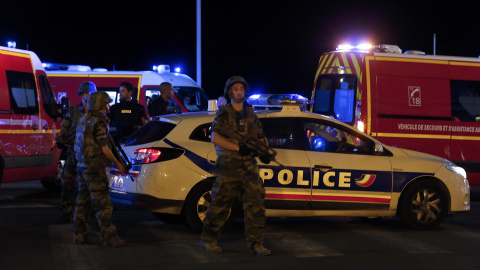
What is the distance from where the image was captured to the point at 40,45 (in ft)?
136

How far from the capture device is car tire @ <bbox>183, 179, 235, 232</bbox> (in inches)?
334

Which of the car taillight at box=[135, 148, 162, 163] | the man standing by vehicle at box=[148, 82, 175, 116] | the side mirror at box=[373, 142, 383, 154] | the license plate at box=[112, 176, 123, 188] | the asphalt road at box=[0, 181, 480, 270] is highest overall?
the man standing by vehicle at box=[148, 82, 175, 116]

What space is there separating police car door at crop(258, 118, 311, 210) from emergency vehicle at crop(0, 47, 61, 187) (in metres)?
4.00

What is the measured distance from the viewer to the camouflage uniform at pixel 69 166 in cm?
916

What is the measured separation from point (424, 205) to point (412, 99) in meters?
3.64

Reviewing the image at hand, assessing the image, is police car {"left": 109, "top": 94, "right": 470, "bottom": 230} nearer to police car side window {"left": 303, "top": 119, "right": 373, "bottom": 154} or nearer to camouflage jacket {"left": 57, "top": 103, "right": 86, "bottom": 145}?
police car side window {"left": 303, "top": 119, "right": 373, "bottom": 154}

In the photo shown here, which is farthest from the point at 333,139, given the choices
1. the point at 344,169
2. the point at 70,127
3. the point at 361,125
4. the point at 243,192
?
the point at 361,125

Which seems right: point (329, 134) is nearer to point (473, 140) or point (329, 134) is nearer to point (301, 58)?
point (473, 140)

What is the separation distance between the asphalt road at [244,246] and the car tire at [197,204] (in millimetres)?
162

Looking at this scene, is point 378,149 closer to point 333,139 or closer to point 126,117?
point 333,139

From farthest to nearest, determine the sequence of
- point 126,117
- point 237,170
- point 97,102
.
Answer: point 126,117, point 97,102, point 237,170

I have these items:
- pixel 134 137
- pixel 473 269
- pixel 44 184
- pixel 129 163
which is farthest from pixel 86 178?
pixel 44 184

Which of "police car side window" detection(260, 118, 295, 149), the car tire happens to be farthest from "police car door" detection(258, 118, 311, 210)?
the car tire

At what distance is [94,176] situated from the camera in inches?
306
